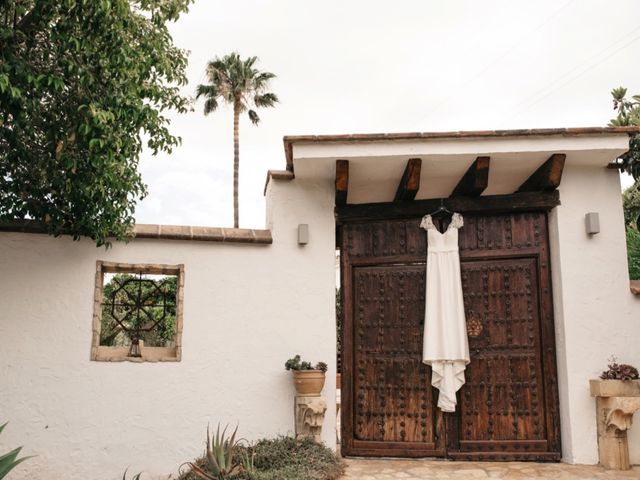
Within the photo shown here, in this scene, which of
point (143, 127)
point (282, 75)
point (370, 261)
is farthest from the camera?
point (282, 75)

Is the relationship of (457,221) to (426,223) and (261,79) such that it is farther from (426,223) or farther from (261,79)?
(261,79)

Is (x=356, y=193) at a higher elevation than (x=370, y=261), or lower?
higher

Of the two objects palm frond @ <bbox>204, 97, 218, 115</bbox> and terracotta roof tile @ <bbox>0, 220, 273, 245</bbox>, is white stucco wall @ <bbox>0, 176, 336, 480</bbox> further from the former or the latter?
palm frond @ <bbox>204, 97, 218, 115</bbox>

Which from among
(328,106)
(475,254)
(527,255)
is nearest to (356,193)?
(475,254)

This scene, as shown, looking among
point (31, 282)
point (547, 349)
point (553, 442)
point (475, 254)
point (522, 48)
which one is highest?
point (522, 48)

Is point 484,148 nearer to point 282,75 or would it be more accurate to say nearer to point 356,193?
point 356,193

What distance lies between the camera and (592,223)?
5.94 meters

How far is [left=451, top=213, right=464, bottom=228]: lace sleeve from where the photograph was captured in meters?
6.12

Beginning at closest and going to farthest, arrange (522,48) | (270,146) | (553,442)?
(553,442), (522,48), (270,146)

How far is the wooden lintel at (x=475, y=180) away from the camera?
575 centimetres

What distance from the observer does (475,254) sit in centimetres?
614

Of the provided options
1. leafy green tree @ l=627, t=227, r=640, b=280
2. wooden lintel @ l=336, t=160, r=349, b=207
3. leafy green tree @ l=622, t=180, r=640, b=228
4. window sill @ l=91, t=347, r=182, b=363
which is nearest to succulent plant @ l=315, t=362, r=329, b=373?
window sill @ l=91, t=347, r=182, b=363

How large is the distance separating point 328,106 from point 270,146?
464 cm

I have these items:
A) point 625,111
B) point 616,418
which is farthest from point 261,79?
point 616,418
